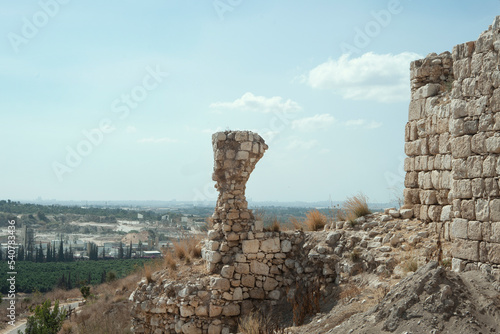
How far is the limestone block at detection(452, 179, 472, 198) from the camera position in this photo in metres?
7.09

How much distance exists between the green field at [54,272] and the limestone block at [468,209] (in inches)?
1105

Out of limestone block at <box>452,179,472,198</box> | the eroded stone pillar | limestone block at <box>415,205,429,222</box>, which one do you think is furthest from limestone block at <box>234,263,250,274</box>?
limestone block at <box>452,179,472,198</box>

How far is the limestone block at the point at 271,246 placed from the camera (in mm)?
11070

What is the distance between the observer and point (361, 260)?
9.75 metres

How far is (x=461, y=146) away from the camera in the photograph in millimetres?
7258

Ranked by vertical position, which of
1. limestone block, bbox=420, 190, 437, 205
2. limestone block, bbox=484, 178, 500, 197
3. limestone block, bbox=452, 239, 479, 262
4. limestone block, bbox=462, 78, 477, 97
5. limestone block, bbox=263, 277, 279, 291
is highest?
limestone block, bbox=462, 78, 477, 97

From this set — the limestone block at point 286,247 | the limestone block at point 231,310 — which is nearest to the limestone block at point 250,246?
the limestone block at point 286,247

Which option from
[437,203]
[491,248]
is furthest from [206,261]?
[491,248]

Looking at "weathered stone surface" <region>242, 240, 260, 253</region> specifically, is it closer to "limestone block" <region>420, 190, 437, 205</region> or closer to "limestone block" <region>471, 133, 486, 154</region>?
"limestone block" <region>420, 190, 437, 205</region>

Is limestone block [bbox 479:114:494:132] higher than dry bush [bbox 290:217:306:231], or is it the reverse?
limestone block [bbox 479:114:494:132]

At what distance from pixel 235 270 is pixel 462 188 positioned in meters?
5.46

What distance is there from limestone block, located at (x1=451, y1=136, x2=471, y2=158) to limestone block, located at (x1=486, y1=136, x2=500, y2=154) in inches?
13.5

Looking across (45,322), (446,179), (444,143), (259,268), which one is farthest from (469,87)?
(45,322)

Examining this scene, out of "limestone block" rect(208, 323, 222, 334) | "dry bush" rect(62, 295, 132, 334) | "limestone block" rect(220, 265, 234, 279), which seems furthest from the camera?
"dry bush" rect(62, 295, 132, 334)
